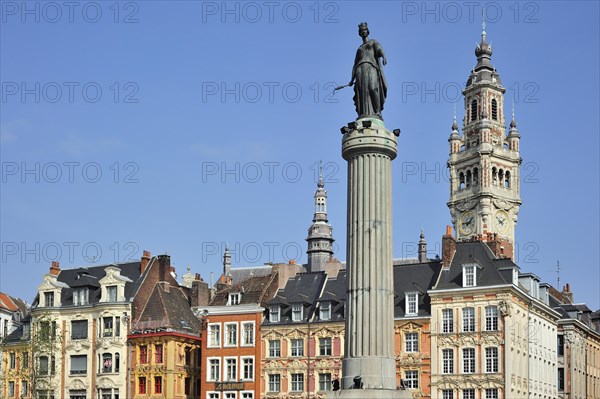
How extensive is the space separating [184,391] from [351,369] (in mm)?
42913

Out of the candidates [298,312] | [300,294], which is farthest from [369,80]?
[300,294]

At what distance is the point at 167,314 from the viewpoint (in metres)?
68.9

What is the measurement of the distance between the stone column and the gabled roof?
1328 inches

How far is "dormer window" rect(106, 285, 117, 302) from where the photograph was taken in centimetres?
6988

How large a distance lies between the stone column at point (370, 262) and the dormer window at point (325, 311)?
3724cm

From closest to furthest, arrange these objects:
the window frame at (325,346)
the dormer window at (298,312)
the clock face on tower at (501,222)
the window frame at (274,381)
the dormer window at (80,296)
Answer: the window frame at (325,346) → the window frame at (274,381) → the dormer window at (298,312) → the dormer window at (80,296) → the clock face on tower at (501,222)

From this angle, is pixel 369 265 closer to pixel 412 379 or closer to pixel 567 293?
pixel 412 379

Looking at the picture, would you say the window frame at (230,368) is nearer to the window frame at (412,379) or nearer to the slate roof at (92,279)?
the slate roof at (92,279)

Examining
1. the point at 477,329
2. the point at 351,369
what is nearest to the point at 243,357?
the point at 477,329

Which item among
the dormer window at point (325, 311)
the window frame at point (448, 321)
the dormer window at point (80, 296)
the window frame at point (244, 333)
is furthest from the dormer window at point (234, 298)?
the window frame at point (448, 321)

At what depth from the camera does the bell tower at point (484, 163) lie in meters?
116

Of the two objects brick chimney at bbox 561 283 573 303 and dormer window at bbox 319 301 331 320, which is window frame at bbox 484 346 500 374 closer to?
dormer window at bbox 319 301 331 320

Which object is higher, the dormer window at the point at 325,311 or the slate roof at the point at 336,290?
the slate roof at the point at 336,290

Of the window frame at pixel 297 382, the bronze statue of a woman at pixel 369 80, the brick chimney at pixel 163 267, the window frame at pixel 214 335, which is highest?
the bronze statue of a woman at pixel 369 80
